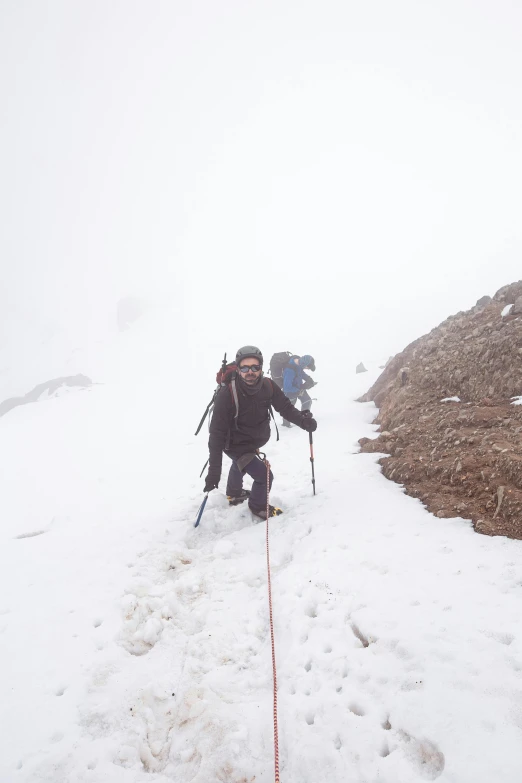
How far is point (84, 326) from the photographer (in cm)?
9175

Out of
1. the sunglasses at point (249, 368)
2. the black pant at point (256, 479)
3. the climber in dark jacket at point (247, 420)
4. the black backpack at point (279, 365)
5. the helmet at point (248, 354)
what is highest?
the black backpack at point (279, 365)

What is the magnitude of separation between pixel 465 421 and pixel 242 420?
4723 millimetres

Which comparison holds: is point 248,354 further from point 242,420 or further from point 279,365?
point 279,365

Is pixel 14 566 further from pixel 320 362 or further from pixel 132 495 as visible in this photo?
pixel 320 362

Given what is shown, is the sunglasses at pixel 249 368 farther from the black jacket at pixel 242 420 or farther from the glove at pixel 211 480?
the glove at pixel 211 480

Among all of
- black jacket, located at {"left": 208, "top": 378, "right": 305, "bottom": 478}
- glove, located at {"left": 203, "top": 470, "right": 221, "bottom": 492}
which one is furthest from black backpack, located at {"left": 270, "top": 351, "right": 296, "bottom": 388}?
glove, located at {"left": 203, "top": 470, "right": 221, "bottom": 492}

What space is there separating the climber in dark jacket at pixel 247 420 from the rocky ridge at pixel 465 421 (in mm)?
2456

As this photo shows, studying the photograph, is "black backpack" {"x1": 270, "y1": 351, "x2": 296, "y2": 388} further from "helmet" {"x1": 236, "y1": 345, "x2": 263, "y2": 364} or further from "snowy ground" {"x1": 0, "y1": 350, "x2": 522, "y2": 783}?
"helmet" {"x1": 236, "y1": 345, "x2": 263, "y2": 364}

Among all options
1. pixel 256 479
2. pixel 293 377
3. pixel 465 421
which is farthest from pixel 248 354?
pixel 293 377

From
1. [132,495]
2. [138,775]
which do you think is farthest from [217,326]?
[138,775]

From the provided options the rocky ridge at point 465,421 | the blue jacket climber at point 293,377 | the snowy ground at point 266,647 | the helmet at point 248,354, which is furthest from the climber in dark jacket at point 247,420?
the blue jacket climber at point 293,377

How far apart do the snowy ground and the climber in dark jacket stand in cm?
103

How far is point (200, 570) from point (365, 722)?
3427 mm

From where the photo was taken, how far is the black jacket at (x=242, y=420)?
22.4 ft
